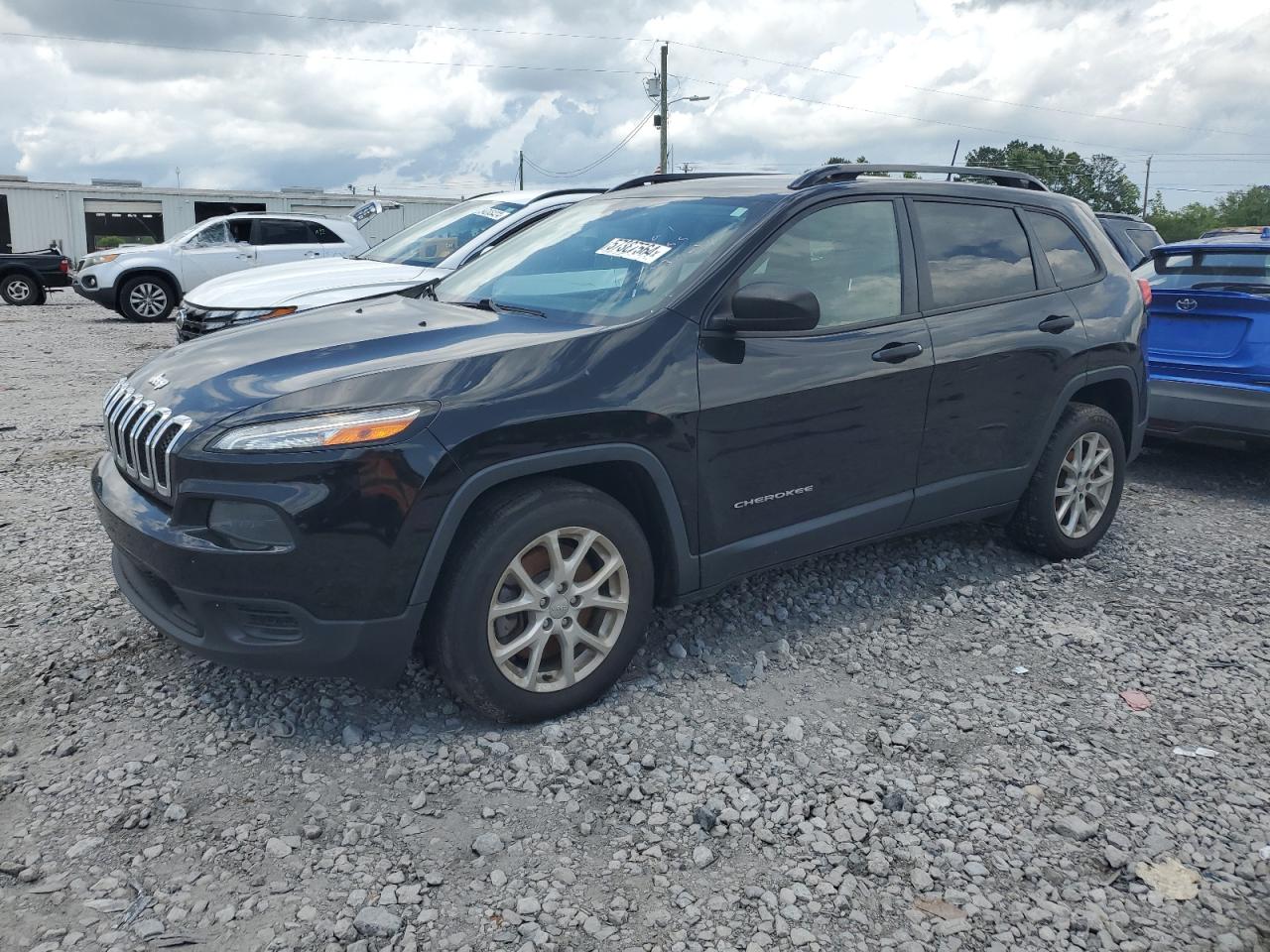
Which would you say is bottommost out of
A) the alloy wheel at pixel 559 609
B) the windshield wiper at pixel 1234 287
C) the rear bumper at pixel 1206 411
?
the alloy wheel at pixel 559 609

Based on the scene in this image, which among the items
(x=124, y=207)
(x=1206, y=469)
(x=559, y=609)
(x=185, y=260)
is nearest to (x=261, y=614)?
(x=559, y=609)

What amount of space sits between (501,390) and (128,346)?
11.6 m

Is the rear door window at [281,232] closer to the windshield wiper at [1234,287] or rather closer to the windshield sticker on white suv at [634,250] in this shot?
the windshield wiper at [1234,287]

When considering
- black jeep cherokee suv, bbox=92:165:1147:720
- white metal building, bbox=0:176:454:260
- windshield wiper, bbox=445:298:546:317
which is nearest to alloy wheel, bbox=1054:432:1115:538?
black jeep cherokee suv, bbox=92:165:1147:720

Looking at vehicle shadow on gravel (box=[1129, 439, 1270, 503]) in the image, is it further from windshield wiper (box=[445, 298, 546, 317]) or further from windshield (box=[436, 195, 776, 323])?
windshield wiper (box=[445, 298, 546, 317])

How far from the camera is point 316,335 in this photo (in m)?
3.54

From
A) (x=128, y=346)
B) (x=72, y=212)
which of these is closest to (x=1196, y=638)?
(x=128, y=346)

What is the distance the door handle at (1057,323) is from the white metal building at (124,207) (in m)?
35.4

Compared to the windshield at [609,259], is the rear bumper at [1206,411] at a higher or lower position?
lower

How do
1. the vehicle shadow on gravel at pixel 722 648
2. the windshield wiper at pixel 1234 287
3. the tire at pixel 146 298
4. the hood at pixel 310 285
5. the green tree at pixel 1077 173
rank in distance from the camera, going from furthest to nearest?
the green tree at pixel 1077 173 → the tire at pixel 146 298 → the hood at pixel 310 285 → the windshield wiper at pixel 1234 287 → the vehicle shadow on gravel at pixel 722 648

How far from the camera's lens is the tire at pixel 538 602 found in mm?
3066

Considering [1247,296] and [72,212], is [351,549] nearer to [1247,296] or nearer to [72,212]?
[1247,296]

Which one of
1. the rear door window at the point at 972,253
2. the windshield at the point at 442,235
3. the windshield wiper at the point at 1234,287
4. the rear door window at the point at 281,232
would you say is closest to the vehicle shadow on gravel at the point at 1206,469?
the windshield wiper at the point at 1234,287

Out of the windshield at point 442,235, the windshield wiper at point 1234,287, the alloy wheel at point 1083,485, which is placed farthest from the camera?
the windshield at point 442,235
